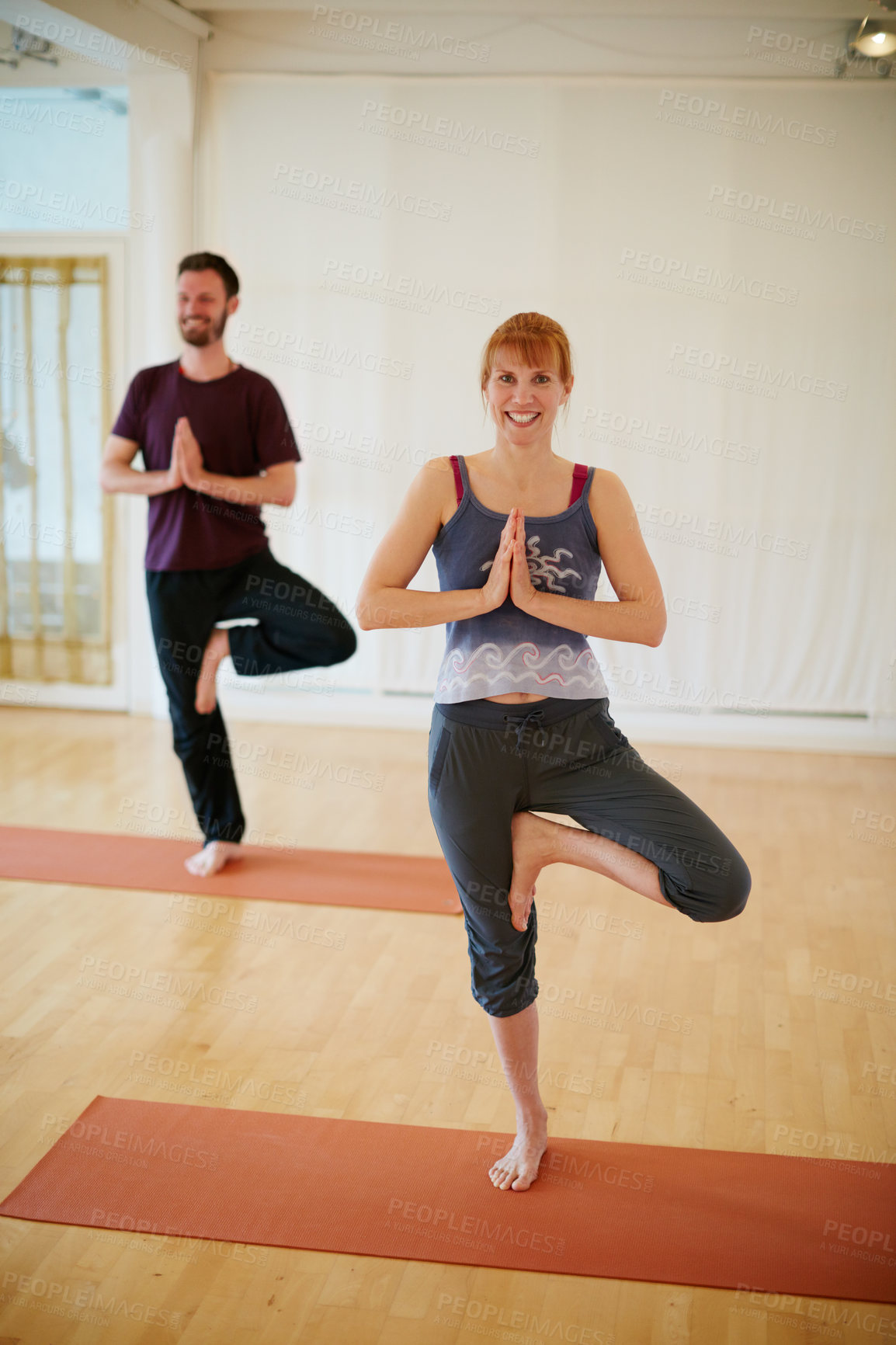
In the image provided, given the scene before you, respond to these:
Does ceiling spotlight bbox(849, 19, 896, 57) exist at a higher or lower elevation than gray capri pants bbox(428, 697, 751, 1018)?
higher

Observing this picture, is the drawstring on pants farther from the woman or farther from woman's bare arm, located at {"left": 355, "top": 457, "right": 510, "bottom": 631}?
woman's bare arm, located at {"left": 355, "top": 457, "right": 510, "bottom": 631}

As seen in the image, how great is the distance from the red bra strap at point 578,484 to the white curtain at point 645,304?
3.56 meters

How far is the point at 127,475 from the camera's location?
3.63 meters

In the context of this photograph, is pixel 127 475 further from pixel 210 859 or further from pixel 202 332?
pixel 210 859

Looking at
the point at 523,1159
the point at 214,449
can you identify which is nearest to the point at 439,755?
the point at 523,1159

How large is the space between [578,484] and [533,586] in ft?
0.66

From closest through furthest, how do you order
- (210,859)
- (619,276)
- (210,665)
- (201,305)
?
(201,305) < (210,665) < (210,859) < (619,276)

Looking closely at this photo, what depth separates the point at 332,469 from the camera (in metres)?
5.75

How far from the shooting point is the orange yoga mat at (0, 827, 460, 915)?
145 inches

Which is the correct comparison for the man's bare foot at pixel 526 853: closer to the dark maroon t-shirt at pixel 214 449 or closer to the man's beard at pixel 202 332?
the dark maroon t-shirt at pixel 214 449

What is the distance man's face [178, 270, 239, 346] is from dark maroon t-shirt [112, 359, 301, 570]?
14 cm

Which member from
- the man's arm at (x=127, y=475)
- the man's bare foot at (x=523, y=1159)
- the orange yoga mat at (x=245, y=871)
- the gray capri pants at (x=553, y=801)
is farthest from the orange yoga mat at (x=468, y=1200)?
the man's arm at (x=127, y=475)

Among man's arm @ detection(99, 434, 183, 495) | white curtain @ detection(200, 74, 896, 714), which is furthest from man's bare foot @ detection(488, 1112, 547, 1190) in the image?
white curtain @ detection(200, 74, 896, 714)

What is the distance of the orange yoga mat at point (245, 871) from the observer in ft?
12.1
